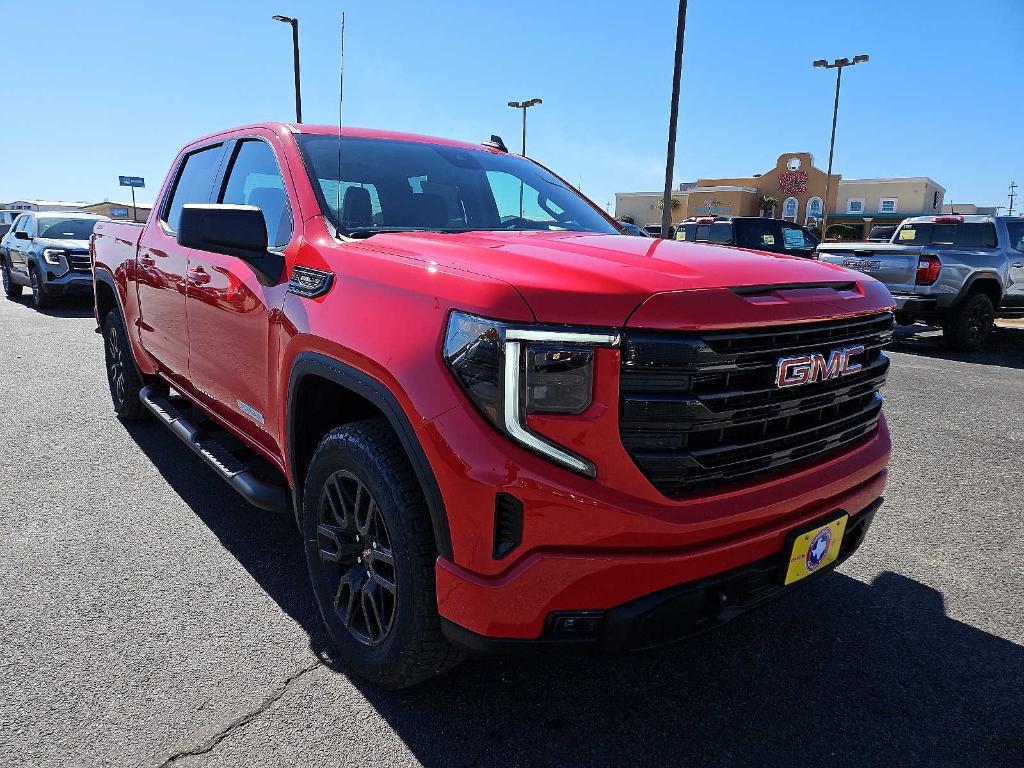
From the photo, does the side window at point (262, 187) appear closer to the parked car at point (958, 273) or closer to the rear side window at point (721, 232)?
the parked car at point (958, 273)

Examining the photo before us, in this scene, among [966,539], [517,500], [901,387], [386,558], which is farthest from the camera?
[901,387]

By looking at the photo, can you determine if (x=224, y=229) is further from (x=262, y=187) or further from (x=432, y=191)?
(x=432, y=191)

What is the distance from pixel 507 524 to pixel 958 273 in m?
10.4

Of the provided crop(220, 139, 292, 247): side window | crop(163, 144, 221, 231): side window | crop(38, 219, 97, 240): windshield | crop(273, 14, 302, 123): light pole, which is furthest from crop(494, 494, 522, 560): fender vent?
crop(38, 219, 97, 240): windshield

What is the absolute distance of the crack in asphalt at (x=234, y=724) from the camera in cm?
207

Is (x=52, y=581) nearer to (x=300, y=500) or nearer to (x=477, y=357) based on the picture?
(x=300, y=500)

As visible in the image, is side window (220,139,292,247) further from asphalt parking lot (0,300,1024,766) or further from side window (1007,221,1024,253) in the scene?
side window (1007,221,1024,253)

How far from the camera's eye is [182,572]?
3.15 metres

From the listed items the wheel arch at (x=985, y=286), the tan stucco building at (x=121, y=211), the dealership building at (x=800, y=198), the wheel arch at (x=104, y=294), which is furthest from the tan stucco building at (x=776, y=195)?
the wheel arch at (x=104, y=294)

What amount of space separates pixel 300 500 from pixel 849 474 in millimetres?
1937

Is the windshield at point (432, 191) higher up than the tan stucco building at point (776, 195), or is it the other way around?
the tan stucco building at point (776, 195)

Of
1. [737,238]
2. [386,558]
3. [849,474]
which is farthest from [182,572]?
[737,238]

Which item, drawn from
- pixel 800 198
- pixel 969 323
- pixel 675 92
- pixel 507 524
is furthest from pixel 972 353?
pixel 800 198

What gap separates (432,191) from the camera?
10.5ft
